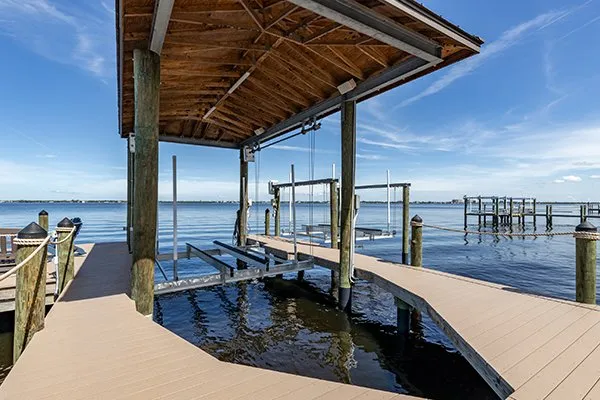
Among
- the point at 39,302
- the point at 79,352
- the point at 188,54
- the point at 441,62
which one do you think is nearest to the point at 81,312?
the point at 39,302

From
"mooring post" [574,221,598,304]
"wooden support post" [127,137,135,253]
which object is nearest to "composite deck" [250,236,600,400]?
"mooring post" [574,221,598,304]

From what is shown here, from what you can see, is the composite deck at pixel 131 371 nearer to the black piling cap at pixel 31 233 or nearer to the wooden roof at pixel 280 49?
the black piling cap at pixel 31 233

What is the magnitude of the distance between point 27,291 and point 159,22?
3075 millimetres

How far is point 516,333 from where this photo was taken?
336 centimetres

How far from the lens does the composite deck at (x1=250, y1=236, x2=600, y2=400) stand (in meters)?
2.43

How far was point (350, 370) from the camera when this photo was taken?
14.1 ft

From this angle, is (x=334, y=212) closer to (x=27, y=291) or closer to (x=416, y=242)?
(x=416, y=242)

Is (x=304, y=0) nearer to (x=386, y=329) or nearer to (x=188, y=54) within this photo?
(x=188, y=54)

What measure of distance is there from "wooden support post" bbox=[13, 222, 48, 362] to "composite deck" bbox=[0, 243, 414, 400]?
0.15 metres

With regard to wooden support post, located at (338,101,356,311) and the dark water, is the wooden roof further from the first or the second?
the dark water

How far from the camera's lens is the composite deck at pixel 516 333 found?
2.43m

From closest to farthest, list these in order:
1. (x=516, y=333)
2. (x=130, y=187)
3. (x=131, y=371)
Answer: (x=131, y=371)
(x=516, y=333)
(x=130, y=187)

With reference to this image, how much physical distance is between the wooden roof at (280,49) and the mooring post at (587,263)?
9.54ft

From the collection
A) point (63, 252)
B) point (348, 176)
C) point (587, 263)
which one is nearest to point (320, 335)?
point (348, 176)
